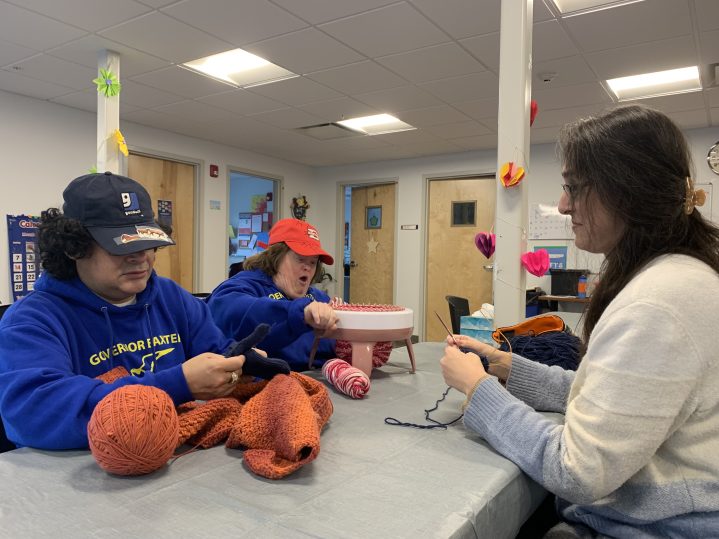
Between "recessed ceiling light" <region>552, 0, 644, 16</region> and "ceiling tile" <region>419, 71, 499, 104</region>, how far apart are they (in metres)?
0.87

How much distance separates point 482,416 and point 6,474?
0.83 metres

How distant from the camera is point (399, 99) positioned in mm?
4250

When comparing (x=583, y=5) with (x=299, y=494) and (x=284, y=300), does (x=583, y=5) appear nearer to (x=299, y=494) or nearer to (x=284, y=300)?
(x=284, y=300)

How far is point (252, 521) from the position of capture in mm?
695

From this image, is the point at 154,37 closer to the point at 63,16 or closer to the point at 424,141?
the point at 63,16

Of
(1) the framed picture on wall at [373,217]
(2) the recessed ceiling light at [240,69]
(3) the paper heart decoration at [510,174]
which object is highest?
(2) the recessed ceiling light at [240,69]

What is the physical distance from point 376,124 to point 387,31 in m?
2.23

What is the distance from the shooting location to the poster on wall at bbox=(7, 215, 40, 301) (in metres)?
4.11

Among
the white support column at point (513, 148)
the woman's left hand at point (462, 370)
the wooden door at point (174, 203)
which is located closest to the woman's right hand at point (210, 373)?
the woman's left hand at point (462, 370)

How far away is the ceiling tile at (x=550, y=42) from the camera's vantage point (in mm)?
2910

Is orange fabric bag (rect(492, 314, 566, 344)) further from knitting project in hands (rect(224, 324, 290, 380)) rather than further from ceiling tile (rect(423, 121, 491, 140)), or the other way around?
ceiling tile (rect(423, 121, 491, 140))

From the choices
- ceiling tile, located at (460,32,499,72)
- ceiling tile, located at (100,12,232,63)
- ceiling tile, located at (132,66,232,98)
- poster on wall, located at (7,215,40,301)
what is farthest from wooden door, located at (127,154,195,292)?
ceiling tile, located at (460,32,499,72)

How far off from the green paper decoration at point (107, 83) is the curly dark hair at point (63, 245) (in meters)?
2.64

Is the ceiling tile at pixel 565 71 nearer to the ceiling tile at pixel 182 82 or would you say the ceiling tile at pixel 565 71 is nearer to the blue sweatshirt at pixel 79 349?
the ceiling tile at pixel 182 82
